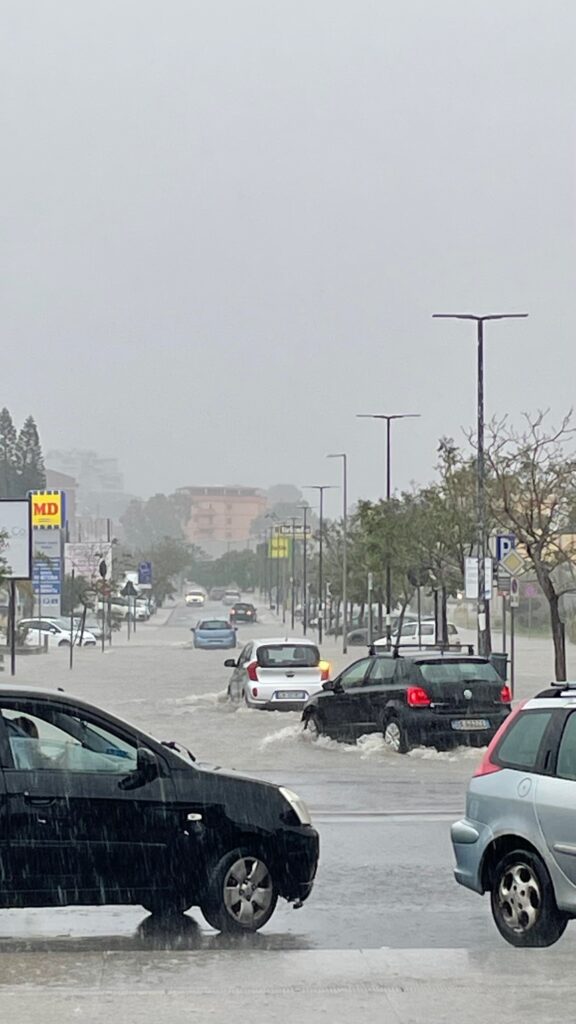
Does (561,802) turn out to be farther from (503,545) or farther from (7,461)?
(7,461)

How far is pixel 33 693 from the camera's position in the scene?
32.7 ft

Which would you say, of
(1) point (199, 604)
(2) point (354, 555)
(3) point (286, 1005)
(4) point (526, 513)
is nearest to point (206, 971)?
(3) point (286, 1005)

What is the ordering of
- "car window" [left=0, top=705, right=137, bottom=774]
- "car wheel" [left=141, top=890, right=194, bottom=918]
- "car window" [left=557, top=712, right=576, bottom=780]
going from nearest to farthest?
1. "car window" [left=557, top=712, right=576, bottom=780]
2. "car window" [left=0, top=705, right=137, bottom=774]
3. "car wheel" [left=141, top=890, right=194, bottom=918]

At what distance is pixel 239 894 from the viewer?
1016 cm

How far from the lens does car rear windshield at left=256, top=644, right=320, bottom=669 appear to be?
1176 inches

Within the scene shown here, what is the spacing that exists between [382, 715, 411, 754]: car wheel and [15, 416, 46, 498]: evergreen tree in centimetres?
13370

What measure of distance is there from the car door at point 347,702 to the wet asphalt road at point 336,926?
36 centimetres

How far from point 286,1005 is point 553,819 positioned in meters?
2.31

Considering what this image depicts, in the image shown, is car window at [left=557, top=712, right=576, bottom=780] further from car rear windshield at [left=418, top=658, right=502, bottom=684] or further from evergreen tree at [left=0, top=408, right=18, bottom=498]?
evergreen tree at [left=0, top=408, right=18, bottom=498]

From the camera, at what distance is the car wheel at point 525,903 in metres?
9.59

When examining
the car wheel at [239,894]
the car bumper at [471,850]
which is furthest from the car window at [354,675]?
the car wheel at [239,894]

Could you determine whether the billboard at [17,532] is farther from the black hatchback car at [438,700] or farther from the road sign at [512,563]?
the black hatchback car at [438,700]

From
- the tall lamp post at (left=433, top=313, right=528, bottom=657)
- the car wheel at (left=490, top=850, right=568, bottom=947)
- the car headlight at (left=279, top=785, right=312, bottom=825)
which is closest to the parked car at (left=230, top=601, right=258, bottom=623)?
the tall lamp post at (left=433, top=313, right=528, bottom=657)

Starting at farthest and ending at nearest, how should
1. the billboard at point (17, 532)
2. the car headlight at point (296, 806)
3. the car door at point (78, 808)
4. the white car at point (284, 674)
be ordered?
the billboard at point (17, 532) < the white car at point (284, 674) < the car headlight at point (296, 806) < the car door at point (78, 808)
